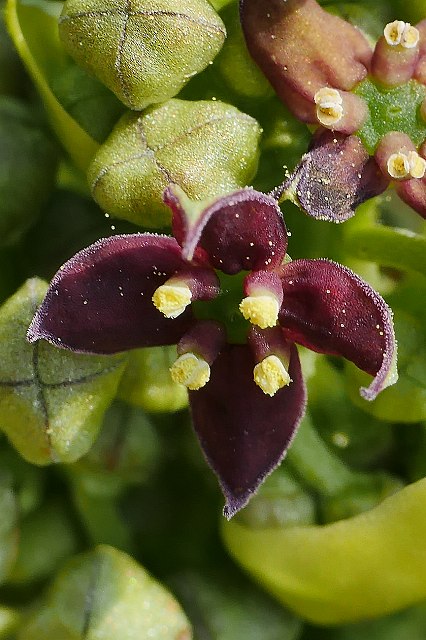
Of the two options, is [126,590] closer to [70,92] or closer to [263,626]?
[263,626]

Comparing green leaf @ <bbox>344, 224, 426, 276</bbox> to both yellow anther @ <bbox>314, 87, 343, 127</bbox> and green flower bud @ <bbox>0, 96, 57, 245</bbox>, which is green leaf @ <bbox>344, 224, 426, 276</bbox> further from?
green flower bud @ <bbox>0, 96, 57, 245</bbox>

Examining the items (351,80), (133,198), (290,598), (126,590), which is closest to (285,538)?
(290,598)

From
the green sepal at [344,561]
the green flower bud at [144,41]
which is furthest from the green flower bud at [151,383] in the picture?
the green flower bud at [144,41]

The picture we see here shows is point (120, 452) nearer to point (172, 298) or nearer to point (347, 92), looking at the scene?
point (172, 298)

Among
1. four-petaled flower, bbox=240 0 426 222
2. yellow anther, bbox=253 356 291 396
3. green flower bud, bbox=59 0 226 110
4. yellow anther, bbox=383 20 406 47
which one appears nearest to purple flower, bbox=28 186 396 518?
yellow anther, bbox=253 356 291 396

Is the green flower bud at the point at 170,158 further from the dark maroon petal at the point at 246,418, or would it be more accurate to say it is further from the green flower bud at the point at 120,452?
the green flower bud at the point at 120,452


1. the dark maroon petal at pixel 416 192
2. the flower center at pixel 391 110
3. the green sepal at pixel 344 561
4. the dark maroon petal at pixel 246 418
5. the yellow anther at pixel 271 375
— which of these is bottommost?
the green sepal at pixel 344 561
